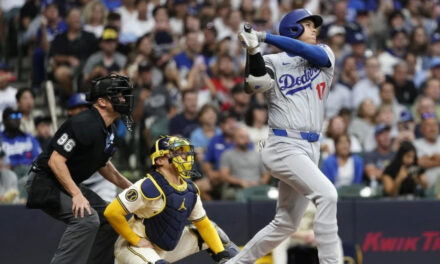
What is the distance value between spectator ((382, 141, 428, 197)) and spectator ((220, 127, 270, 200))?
1425 mm

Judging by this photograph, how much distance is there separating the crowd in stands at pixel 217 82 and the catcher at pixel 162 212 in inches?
99.2

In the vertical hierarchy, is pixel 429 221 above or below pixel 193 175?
below

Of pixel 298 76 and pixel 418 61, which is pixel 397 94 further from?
pixel 298 76

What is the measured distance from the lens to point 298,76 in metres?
7.33

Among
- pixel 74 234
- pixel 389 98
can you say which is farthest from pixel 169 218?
pixel 389 98

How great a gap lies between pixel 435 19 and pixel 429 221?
6924 mm

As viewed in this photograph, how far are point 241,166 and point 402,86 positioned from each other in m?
3.96

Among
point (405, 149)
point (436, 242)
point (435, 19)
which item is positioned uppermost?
point (435, 19)

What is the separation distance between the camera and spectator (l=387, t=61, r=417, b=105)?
14.0m

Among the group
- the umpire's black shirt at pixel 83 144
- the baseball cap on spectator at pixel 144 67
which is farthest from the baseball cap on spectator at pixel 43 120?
the umpire's black shirt at pixel 83 144

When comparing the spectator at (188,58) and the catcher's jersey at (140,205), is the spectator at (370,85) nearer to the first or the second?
the spectator at (188,58)

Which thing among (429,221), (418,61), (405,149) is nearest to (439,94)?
(418,61)

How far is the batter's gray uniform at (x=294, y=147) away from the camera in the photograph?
7078 millimetres

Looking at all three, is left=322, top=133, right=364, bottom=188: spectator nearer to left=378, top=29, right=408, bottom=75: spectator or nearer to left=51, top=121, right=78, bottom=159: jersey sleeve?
left=378, top=29, right=408, bottom=75: spectator
